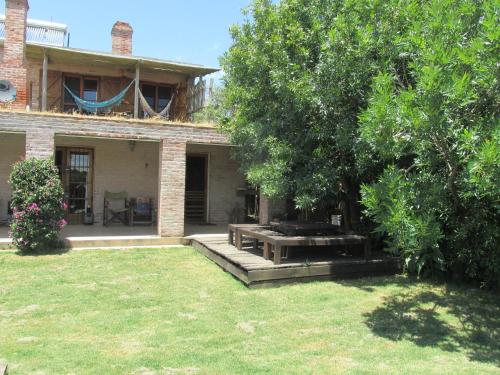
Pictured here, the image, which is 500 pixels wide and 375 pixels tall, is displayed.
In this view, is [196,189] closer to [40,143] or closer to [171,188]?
[171,188]

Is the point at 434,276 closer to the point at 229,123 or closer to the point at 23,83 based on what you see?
the point at 229,123

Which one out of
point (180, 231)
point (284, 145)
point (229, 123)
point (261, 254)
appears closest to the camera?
point (284, 145)

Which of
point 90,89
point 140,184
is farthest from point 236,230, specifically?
point 90,89

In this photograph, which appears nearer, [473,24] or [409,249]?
[409,249]

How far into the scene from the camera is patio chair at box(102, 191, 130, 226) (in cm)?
1341

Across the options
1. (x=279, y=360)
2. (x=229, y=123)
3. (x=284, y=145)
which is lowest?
(x=279, y=360)

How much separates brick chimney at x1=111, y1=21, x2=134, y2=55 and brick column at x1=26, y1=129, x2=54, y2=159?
25.4 feet

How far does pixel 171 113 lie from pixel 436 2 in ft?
39.2

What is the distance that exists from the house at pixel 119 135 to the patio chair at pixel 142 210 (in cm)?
22

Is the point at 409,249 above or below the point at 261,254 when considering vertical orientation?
above

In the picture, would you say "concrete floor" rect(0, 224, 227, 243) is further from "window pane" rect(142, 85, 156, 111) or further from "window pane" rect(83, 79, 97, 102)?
"window pane" rect(142, 85, 156, 111)

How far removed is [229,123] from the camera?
398 inches

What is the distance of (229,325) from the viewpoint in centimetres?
550

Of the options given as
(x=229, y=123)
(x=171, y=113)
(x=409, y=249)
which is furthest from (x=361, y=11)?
(x=171, y=113)
